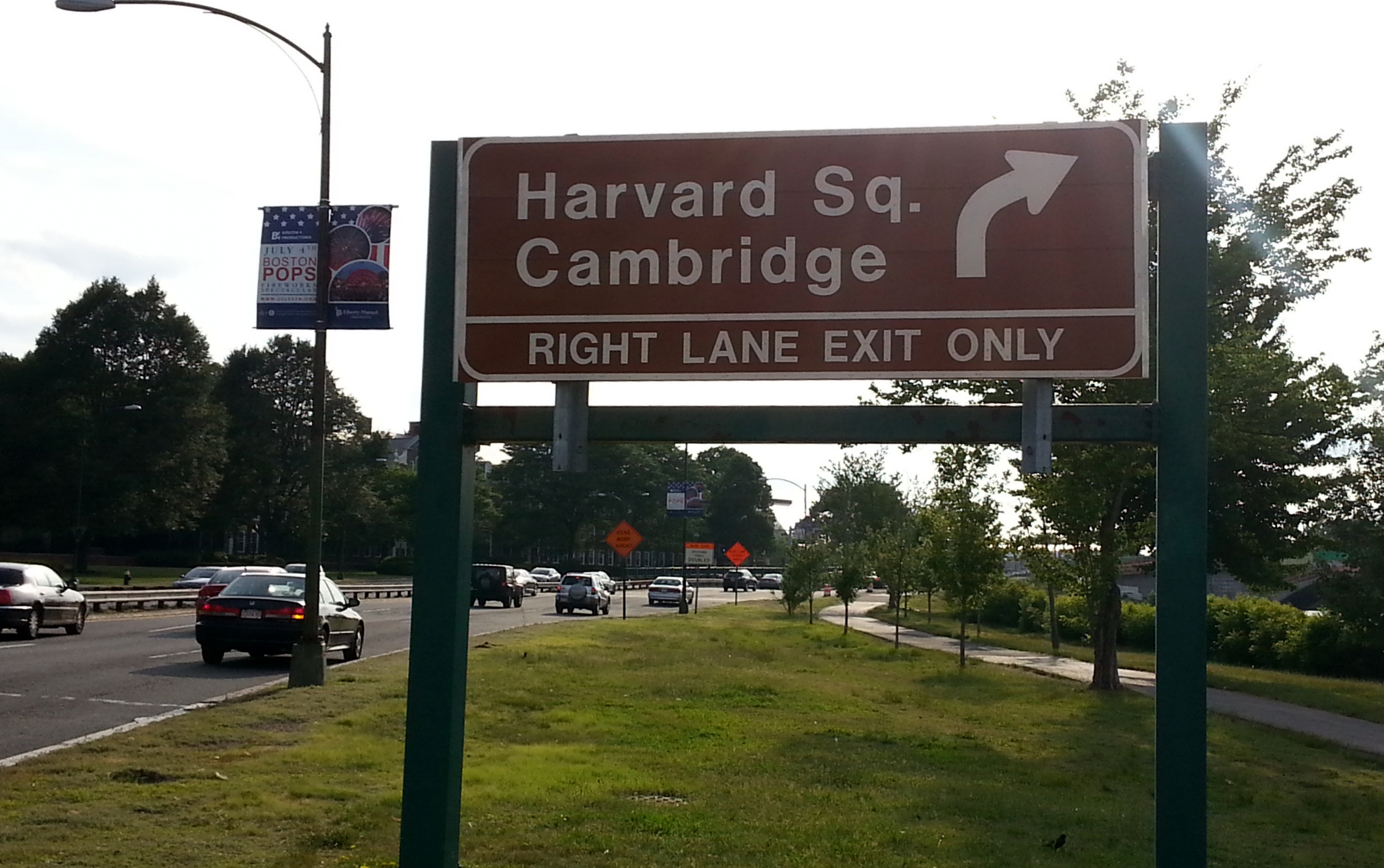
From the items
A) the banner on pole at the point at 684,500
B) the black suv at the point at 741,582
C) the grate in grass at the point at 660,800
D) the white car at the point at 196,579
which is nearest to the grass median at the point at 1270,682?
the grate in grass at the point at 660,800

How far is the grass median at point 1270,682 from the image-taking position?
22422 mm

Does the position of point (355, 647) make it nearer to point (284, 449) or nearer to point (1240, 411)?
point (1240, 411)

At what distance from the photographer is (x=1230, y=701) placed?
22344 millimetres

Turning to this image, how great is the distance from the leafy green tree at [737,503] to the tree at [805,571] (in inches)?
3739

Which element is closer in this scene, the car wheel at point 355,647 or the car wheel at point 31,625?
the car wheel at point 355,647

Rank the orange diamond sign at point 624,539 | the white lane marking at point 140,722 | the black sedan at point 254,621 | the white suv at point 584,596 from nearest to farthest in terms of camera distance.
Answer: the white lane marking at point 140,722 < the black sedan at point 254,621 < the orange diamond sign at point 624,539 < the white suv at point 584,596

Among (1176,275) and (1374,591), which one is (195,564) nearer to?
(1374,591)

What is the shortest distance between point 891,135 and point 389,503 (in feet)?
316

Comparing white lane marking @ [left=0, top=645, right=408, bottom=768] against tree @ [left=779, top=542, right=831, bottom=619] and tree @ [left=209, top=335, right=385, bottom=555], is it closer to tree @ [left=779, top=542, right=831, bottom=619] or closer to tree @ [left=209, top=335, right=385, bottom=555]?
tree @ [left=779, top=542, right=831, bottom=619]

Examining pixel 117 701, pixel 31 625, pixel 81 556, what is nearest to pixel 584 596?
pixel 81 556

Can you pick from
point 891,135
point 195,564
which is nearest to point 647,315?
point 891,135

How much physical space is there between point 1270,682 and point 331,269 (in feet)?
66.5

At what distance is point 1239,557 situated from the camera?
27.0 m

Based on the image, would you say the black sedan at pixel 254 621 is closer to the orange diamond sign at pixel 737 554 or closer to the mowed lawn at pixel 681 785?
the mowed lawn at pixel 681 785
